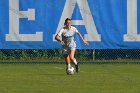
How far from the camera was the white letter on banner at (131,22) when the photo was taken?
26897mm

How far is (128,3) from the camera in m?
27.0

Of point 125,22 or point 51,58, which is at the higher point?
point 125,22

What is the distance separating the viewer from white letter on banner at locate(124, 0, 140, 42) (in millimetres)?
26897

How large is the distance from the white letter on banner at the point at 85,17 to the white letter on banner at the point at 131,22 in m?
1.38

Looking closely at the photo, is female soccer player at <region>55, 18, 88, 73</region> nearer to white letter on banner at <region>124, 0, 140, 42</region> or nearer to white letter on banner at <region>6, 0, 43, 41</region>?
white letter on banner at <region>6, 0, 43, 41</region>

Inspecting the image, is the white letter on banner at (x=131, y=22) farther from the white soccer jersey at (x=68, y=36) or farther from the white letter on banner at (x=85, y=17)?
the white soccer jersey at (x=68, y=36)
